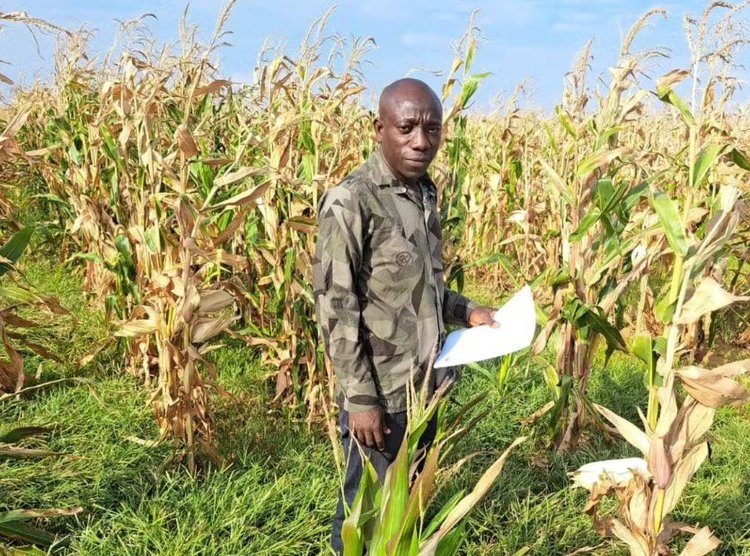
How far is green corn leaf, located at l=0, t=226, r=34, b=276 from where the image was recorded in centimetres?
227

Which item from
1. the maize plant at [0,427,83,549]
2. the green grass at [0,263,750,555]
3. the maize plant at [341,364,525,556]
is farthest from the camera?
the green grass at [0,263,750,555]

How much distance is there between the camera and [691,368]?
67.7 inches

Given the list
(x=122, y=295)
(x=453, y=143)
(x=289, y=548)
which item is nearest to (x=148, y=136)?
(x=122, y=295)

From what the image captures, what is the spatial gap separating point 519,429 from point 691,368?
1875 mm

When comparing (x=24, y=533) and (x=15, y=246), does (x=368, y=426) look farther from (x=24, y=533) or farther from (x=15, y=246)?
(x=15, y=246)

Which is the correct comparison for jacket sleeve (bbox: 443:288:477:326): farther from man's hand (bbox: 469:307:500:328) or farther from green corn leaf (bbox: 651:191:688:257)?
green corn leaf (bbox: 651:191:688:257)

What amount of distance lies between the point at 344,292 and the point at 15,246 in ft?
4.26

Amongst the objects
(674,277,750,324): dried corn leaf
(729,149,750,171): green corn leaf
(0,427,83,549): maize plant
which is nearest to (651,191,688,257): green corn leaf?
(674,277,750,324): dried corn leaf

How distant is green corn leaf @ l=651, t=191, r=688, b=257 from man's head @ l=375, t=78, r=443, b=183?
26.9 inches

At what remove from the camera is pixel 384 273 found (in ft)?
6.32

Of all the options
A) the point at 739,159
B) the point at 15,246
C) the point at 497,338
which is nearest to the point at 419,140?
the point at 497,338

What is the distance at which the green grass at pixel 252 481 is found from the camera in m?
2.43

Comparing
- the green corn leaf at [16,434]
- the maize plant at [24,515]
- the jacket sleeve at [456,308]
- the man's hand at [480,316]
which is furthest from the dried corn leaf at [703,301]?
the green corn leaf at [16,434]

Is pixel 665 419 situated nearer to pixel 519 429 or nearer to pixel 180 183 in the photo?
pixel 519 429
